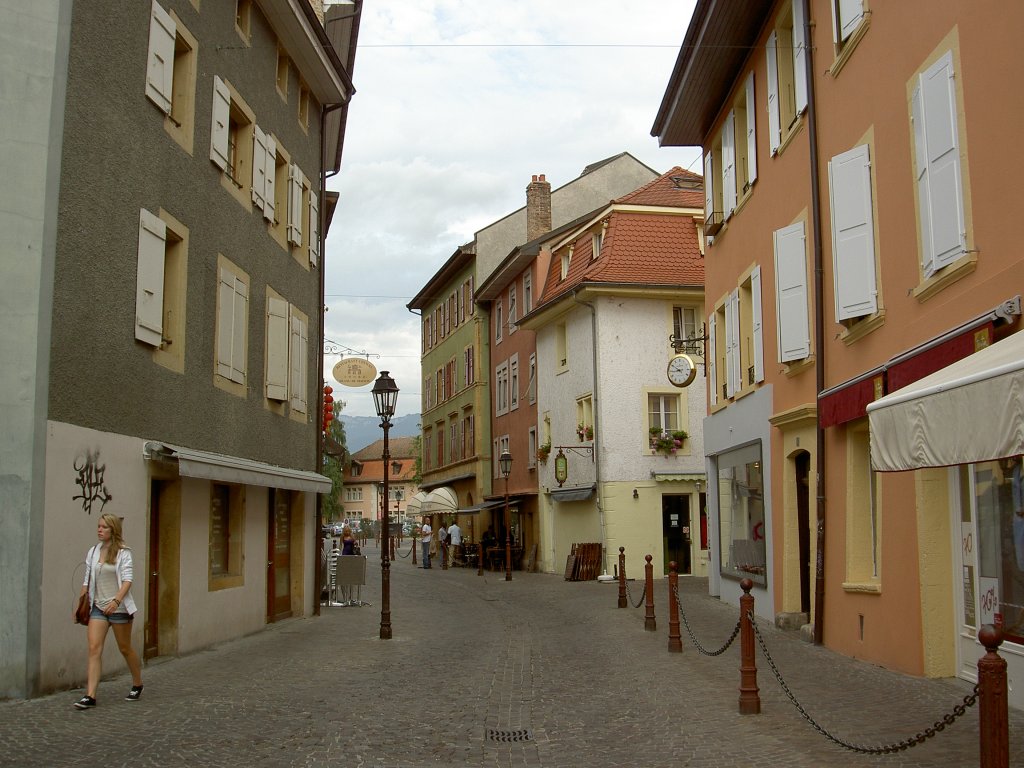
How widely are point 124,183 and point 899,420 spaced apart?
8.48 meters

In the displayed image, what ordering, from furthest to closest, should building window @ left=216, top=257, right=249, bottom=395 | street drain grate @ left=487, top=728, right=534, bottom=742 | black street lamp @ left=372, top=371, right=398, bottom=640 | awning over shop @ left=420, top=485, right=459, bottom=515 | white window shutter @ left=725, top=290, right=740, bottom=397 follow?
awning over shop @ left=420, top=485, right=459, bottom=515 < white window shutter @ left=725, top=290, right=740, bottom=397 < black street lamp @ left=372, top=371, right=398, bottom=640 < building window @ left=216, top=257, right=249, bottom=395 < street drain grate @ left=487, top=728, right=534, bottom=742

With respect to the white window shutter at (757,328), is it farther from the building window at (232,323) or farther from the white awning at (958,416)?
the white awning at (958,416)

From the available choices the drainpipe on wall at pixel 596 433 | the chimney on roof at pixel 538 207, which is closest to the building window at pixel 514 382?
the chimney on roof at pixel 538 207

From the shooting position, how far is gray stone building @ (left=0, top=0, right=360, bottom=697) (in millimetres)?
10227

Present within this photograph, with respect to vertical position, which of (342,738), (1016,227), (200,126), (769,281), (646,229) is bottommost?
(342,738)

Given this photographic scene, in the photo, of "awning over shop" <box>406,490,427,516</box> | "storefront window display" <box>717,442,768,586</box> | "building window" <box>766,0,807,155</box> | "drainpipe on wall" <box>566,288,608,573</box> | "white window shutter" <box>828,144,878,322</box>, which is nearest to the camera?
"white window shutter" <box>828,144,878,322</box>

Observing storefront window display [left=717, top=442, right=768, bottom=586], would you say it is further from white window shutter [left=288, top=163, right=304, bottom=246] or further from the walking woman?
the walking woman

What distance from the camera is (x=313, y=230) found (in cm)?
2167

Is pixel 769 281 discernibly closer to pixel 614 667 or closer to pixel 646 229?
pixel 614 667

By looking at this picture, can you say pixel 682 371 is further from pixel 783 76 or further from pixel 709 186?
pixel 783 76

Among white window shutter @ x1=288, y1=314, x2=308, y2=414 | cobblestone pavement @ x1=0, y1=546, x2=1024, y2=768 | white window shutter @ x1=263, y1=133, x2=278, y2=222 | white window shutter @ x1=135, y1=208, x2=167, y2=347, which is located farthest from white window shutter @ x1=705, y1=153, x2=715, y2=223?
white window shutter @ x1=135, y1=208, x2=167, y2=347

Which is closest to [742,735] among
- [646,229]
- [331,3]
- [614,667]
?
[614,667]

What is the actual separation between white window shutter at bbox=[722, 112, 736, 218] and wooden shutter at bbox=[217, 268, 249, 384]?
8246 mm

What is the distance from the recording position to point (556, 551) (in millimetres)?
35000
